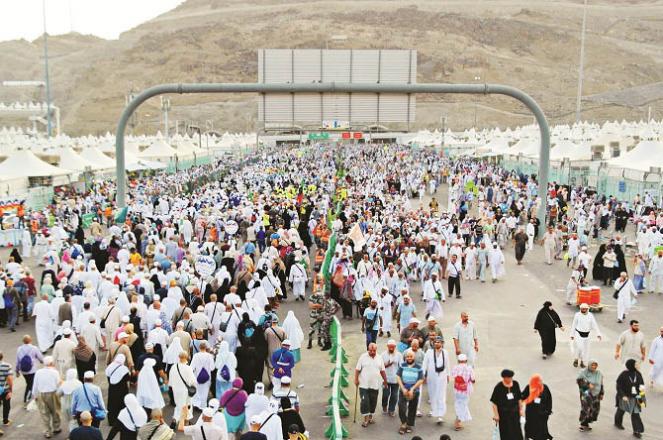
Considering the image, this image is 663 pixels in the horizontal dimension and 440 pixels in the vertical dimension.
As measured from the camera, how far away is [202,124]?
411ft

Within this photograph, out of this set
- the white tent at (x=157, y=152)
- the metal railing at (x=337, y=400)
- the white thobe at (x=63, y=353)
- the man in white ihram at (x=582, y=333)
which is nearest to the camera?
the metal railing at (x=337, y=400)

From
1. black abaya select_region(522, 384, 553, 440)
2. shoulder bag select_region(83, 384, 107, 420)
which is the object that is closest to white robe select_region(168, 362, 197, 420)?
shoulder bag select_region(83, 384, 107, 420)

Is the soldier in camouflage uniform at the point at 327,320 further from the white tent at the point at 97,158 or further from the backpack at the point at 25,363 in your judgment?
the white tent at the point at 97,158

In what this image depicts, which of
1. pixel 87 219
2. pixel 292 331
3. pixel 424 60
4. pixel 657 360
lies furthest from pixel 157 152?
pixel 424 60

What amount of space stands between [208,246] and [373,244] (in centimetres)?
420

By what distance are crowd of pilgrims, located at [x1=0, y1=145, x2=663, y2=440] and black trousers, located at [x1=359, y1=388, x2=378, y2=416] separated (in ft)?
1.54

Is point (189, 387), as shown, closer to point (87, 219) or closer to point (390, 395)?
point (390, 395)

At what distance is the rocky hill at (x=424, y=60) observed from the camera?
420 ft

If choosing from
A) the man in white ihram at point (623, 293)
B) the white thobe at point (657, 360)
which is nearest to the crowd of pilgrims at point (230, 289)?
the man in white ihram at point (623, 293)

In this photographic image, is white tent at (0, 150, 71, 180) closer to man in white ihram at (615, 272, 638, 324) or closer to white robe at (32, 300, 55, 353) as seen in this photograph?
white robe at (32, 300, 55, 353)

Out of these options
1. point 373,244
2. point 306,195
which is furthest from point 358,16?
point 373,244

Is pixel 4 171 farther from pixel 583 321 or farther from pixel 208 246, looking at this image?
pixel 583 321

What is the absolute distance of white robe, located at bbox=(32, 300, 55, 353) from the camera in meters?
12.1

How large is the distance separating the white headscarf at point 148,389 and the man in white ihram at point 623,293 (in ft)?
30.6
